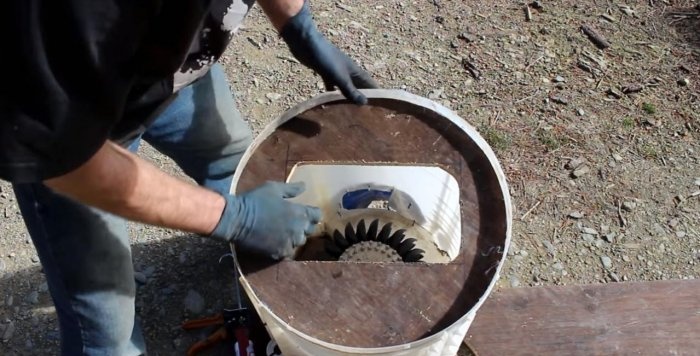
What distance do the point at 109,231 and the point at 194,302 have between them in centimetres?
56

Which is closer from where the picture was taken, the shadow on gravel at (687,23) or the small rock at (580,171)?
the small rock at (580,171)

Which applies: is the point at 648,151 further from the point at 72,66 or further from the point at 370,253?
the point at 72,66

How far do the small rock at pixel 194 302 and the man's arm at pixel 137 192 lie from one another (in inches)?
27.2

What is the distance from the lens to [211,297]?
5.65 ft

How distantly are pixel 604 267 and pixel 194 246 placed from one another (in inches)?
38.9

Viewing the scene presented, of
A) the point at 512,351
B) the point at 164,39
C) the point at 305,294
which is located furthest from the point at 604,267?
the point at 164,39

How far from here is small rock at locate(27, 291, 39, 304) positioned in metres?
1.71

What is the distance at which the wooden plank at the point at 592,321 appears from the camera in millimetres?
1461

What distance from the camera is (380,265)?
3.68 ft

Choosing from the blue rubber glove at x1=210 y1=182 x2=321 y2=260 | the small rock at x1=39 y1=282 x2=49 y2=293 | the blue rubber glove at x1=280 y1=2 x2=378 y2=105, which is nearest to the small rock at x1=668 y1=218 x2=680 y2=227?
the blue rubber glove at x1=280 y1=2 x2=378 y2=105

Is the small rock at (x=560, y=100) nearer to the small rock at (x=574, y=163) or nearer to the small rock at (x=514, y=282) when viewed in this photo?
the small rock at (x=574, y=163)

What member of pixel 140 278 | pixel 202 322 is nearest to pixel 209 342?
pixel 202 322

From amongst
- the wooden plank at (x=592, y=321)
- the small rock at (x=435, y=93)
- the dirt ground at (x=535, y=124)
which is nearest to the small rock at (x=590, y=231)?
the dirt ground at (x=535, y=124)

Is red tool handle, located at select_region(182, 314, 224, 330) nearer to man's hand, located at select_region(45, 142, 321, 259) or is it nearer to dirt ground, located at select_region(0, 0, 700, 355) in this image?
dirt ground, located at select_region(0, 0, 700, 355)
